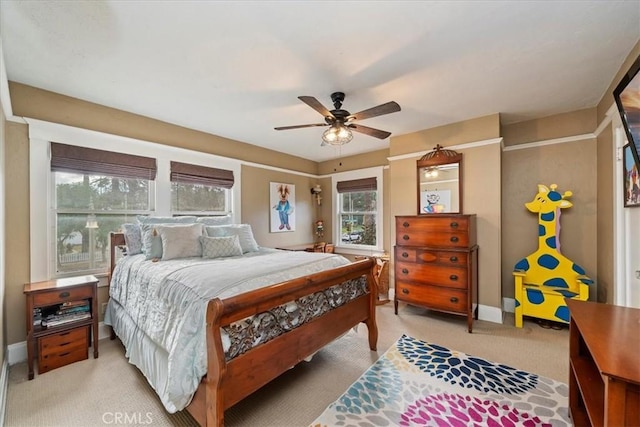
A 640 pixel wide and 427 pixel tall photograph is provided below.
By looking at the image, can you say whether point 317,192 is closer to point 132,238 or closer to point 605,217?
point 132,238

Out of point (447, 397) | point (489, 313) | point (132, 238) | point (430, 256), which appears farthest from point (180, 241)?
point (489, 313)

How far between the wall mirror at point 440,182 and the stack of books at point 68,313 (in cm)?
396

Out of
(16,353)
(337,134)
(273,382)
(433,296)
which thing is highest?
(337,134)

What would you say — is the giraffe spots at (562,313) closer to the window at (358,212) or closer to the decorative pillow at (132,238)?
the window at (358,212)

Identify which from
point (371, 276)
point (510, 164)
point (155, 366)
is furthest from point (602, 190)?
point (155, 366)

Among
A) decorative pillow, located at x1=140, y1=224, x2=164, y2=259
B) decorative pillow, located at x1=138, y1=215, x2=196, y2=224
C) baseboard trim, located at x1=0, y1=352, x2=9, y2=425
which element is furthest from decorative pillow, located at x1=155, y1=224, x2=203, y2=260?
baseboard trim, located at x1=0, y1=352, x2=9, y2=425

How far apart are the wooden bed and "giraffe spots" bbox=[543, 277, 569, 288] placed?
254 cm

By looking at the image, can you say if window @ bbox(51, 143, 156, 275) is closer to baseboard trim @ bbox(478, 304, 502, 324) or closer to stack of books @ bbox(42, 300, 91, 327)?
stack of books @ bbox(42, 300, 91, 327)

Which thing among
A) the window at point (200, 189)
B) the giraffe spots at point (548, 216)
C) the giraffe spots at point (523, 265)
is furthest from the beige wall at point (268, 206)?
the giraffe spots at point (548, 216)

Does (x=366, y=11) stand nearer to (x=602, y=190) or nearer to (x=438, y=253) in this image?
(x=438, y=253)

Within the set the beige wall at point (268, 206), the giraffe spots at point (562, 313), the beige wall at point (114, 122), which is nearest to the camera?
the beige wall at point (114, 122)

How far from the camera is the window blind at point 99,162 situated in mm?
2621

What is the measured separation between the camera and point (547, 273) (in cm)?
311

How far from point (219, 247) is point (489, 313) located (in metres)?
3.33
